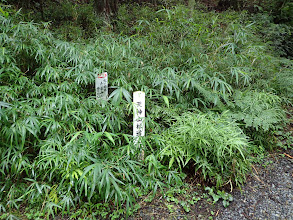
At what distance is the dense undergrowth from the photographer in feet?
5.99

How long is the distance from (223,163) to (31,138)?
6.37 ft

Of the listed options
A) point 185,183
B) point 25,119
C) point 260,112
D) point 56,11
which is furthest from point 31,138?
point 56,11

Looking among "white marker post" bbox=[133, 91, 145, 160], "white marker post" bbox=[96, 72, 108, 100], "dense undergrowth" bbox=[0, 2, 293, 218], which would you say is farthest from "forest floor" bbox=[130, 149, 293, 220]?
"white marker post" bbox=[96, 72, 108, 100]

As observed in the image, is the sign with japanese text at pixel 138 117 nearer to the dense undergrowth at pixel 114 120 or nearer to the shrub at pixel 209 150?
the dense undergrowth at pixel 114 120

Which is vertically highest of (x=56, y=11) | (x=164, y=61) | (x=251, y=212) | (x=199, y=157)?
(x=56, y=11)

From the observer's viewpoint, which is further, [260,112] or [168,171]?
[260,112]

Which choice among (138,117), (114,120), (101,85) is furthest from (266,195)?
(101,85)

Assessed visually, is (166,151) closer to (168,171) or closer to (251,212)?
(168,171)

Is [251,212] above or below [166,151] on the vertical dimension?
below

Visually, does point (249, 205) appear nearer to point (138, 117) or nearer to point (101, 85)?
point (138, 117)

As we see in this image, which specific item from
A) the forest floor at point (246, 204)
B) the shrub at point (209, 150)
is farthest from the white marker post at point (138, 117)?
the forest floor at point (246, 204)

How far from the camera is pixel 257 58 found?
3.22m

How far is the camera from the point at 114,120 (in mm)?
2289

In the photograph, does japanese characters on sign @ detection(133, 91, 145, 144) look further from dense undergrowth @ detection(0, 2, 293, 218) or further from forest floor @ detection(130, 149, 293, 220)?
forest floor @ detection(130, 149, 293, 220)
